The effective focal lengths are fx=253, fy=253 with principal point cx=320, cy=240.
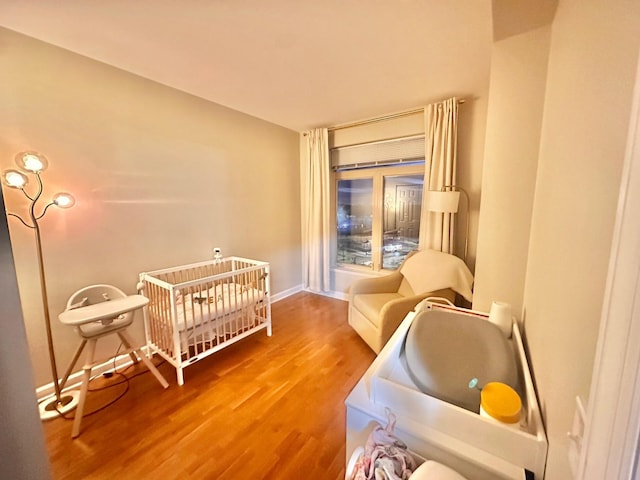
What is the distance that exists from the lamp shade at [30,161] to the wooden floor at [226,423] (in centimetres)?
158

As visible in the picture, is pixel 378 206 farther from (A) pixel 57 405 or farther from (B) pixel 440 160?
(A) pixel 57 405

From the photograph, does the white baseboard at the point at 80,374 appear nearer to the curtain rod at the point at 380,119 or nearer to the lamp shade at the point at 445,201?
the lamp shade at the point at 445,201

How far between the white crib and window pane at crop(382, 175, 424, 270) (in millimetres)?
1747

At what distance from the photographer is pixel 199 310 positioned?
2062 millimetres

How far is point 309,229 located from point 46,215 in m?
2.65

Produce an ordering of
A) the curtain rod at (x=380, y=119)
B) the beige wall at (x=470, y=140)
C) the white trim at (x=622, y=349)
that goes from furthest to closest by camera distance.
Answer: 1. the curtain rod at (x=380, y=119)
2. the beige wall at (x=470, y=140)
3. the white trim at (x=622, y=349)

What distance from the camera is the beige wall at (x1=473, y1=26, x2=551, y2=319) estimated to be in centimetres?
126

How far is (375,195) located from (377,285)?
132 centimetres

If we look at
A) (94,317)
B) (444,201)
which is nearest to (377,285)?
(444,201)

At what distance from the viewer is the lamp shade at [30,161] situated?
149 centimetres

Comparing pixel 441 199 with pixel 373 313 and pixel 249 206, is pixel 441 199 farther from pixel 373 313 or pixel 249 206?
pixel 249 206

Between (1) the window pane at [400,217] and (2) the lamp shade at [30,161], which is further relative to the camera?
(1) the window pane at [400,217]

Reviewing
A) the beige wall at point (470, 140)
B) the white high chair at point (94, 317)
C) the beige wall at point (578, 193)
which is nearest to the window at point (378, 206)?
the beige wall at point (470, 140)

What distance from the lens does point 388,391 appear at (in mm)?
867
